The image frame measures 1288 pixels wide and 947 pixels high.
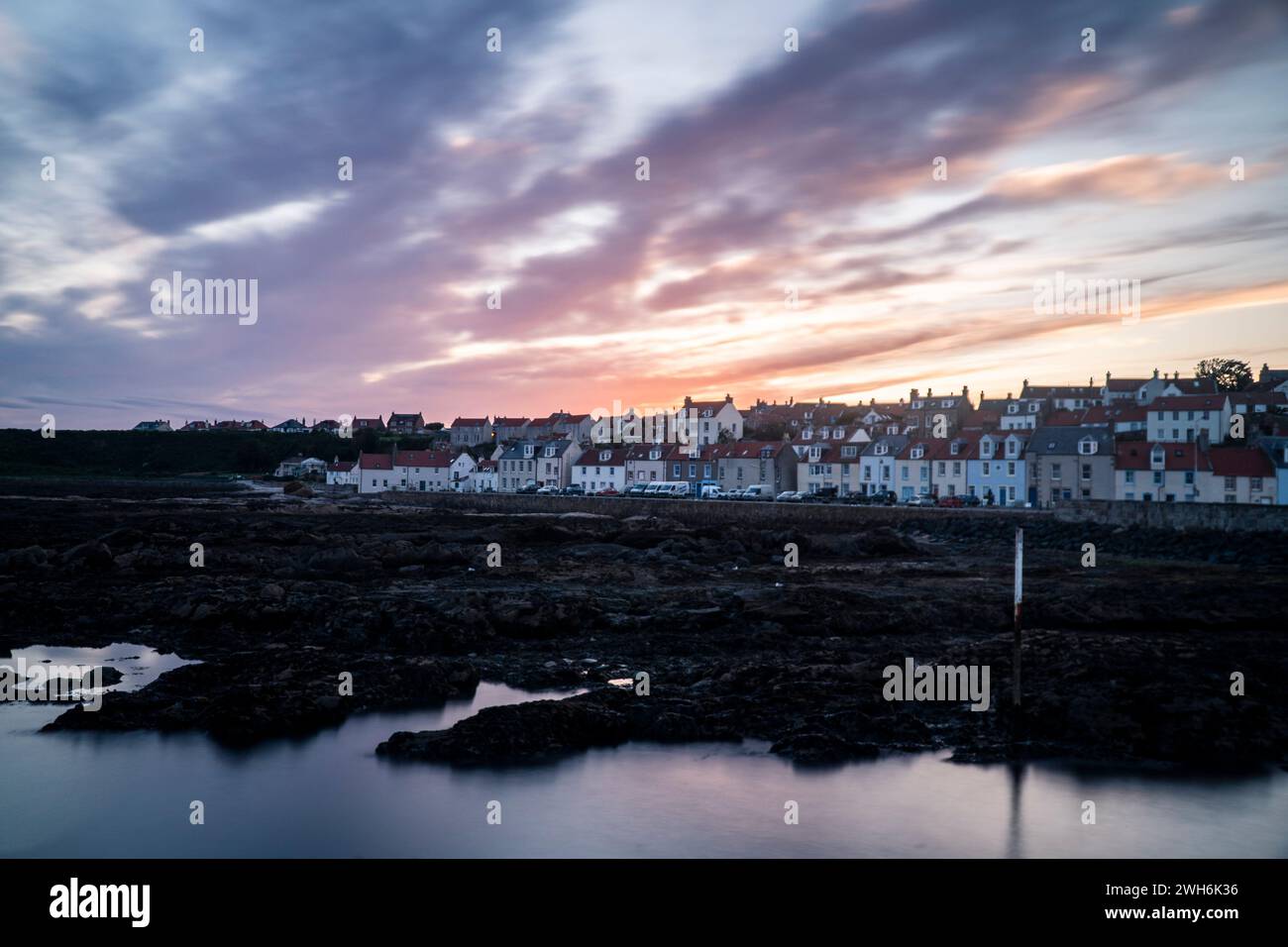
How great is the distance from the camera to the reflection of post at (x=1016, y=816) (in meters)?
12.6

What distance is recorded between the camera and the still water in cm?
1255

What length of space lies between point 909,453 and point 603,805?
63584 millimetres

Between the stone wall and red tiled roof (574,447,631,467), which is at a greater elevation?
red tiled roof (574,447,631,467)

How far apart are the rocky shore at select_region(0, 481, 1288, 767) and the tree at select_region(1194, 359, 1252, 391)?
289 ft

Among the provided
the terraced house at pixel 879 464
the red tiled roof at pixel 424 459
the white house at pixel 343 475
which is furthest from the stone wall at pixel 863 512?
the white house at pixel 343 475

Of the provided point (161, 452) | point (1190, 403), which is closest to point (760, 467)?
point (1190, 403)

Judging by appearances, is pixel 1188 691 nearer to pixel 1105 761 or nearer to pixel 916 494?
pixel 1105 761

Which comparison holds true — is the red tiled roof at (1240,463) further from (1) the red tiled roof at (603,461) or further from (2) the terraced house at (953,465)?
(1) the red tiled roof at (603,461)

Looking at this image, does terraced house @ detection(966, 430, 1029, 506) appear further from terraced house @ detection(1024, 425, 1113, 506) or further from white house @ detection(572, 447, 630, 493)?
white house @ detection(572, 447, 630, 493)

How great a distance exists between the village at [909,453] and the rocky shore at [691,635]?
15119 mm

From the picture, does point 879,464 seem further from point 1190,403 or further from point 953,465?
point 1190,403

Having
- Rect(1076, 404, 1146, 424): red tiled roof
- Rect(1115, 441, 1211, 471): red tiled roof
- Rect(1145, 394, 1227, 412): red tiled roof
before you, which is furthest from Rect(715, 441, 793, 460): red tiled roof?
Rect(1115, 441, 1211, 471): red tiled roof

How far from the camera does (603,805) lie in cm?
1354
